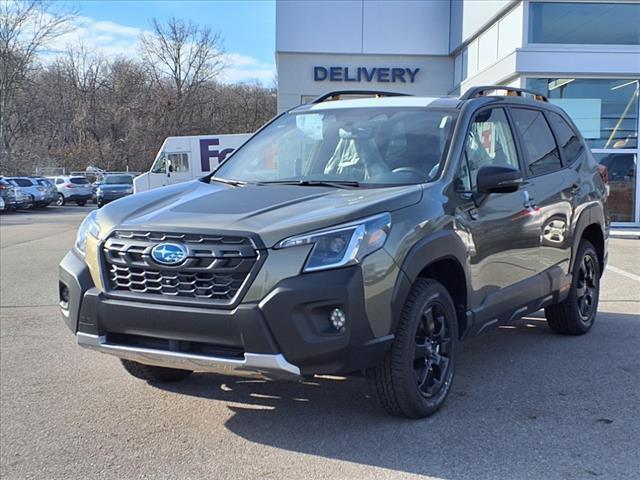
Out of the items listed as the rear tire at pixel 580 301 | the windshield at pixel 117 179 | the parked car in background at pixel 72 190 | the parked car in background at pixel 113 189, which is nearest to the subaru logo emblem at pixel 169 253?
the rear tire at pixel 580 301

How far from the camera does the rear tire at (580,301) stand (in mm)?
5766

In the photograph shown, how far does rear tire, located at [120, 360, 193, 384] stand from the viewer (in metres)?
4.54

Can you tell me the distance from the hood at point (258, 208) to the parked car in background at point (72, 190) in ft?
111

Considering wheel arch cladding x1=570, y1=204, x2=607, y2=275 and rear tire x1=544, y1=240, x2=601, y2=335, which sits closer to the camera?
wheel arch cladding x1=570, y1=204, x2=607, y2=275

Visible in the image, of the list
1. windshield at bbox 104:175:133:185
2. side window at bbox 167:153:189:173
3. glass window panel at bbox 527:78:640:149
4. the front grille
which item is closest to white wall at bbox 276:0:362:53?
side window at bbox 167:153:189:173

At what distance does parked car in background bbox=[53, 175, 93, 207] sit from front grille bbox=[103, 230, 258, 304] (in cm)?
3433

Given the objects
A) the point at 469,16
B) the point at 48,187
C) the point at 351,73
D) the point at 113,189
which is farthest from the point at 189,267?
the point at 48,187

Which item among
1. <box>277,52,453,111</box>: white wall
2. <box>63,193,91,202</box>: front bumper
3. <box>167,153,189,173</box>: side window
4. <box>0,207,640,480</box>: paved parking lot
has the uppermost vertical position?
<box>277,52,453,111</box>: white wall

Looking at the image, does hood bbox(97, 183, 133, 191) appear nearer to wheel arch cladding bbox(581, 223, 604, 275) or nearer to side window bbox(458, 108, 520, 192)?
wheel arch cladding bbox(581, 223, 604, 275)

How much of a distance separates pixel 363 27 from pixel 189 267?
20948 millimetres

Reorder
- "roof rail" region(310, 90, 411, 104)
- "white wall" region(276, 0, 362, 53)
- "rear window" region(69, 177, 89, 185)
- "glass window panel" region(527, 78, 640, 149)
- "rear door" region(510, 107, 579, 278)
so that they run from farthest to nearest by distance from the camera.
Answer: "rear window" region(69, 177, 89, 185), "white wall" region(276, 0, 362, 53), "glass window panel" region(527, 78, 640, 149), "roof rail" region(310, 90, 411, 104), "rear door" region(510, 107, 579, 278)

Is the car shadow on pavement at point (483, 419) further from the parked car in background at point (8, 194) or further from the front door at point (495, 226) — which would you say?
the parked car in background at point (8, 194)

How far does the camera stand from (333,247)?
333 cm

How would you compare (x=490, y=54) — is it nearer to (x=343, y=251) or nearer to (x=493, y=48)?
(x=493, y=48)
